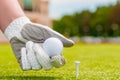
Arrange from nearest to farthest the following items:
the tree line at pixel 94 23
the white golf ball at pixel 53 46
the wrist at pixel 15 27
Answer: the white golf ball at pixel 53 46, the wrist at pixel 15 27, the tree line at pixel 94 23

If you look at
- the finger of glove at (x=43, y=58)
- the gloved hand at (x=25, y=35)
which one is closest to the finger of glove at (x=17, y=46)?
the gloved hand at (x=25, y=35)

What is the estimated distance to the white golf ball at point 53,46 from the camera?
3.26m

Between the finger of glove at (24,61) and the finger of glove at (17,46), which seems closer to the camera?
the finger of glove at (24,61)

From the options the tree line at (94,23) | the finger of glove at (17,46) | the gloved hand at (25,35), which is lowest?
the tree line at (94,23)

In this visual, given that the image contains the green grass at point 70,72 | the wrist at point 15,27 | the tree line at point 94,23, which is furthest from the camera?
the tree line at point 94,23

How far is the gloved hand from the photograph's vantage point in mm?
3357

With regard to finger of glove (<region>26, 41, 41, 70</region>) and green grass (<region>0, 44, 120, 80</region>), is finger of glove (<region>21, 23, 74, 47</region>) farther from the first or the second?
green grass (<region>0, 44, 120, 80</region>)

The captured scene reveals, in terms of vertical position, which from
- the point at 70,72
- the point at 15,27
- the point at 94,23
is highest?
the point at 15,27

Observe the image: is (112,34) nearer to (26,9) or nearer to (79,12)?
(79,12)

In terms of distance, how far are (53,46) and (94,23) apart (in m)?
69.5

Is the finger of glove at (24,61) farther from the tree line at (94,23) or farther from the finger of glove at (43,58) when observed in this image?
the tree line at (94,23)

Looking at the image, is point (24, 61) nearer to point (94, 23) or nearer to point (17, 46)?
point (17, 46)

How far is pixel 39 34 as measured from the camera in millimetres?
3387

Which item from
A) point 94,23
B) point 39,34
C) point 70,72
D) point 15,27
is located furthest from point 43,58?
point 94,23
